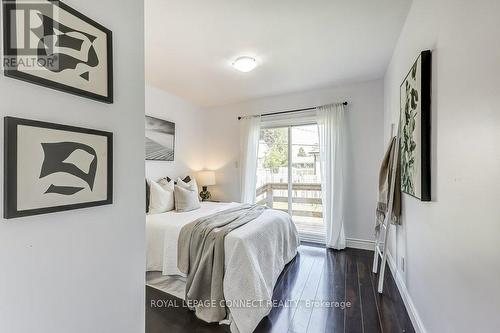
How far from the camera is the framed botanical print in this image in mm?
1482

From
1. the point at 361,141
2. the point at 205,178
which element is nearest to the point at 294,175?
the point at 361,141

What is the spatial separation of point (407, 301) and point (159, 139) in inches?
145

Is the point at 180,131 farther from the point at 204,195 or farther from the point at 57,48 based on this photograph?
the point at 57,48

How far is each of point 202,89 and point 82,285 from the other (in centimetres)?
332

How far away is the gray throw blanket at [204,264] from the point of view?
1.88m

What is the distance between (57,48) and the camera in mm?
841

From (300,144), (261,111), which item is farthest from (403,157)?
(261,111)

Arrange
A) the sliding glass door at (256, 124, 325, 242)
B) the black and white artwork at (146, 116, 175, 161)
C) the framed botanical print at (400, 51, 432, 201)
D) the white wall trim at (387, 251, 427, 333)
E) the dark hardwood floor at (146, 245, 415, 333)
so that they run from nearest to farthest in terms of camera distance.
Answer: the framed botanical print at (400, 51, 432, 201)
the white wall trim at (387, 251, 427, 333)
the dark hardwood floor at (146, 245, 415, 333)
the black and white artwork at (146, 116, 175, 161)
the sliding glass door at (256, 124, 325, 242)

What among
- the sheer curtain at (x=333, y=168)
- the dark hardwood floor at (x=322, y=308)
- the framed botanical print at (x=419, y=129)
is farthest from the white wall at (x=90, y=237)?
the sheer curtain at (x=333, y=168)

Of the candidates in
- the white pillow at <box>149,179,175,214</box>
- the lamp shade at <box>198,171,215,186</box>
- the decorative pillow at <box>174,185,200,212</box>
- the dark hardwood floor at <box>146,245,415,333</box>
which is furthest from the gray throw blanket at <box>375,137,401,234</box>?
the lamp shade at <box>198,171,215,186</box>

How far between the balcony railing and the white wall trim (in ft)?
4.62

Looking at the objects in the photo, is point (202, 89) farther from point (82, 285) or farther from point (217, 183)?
point (82, 285)

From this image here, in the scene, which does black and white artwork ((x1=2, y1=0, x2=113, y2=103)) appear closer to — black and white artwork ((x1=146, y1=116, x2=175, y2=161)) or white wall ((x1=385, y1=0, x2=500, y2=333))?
white wall ((x1=385, y1=0, x2=500, y2=333))

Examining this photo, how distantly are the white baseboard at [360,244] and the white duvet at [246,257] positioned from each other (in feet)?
3.78
